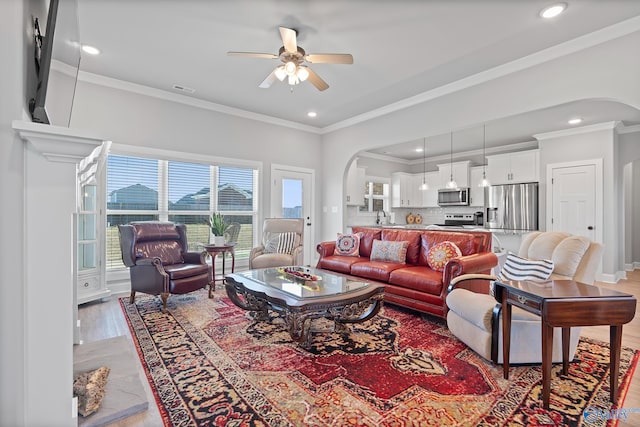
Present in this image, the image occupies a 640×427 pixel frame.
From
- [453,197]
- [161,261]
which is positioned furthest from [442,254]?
[453,197]

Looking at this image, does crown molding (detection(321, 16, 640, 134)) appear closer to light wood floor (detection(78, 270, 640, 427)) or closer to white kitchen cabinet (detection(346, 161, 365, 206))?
white kitchen cabinet (detection(346, 161, 365, 206))

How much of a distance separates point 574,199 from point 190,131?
6.83m

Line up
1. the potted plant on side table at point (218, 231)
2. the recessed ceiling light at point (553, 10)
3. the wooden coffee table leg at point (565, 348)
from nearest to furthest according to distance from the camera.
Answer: the wooden coffee table leg at point (565, 348) → the recessed ceiling light at point (553, 10) → the potted plant on side table at point (218, 231)

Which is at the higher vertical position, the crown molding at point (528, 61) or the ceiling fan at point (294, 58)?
the crown molding at point (528, 61)

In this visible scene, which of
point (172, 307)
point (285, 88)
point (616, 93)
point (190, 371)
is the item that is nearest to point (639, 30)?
point (616, 93)

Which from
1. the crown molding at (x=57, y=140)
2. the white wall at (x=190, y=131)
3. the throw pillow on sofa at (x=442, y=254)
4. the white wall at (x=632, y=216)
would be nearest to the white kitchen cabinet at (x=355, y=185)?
the white wall at (x=190, y=131)

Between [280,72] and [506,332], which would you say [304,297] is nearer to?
[506,332]

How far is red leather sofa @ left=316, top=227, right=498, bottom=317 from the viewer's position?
303cm

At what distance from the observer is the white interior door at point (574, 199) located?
5.39 metres

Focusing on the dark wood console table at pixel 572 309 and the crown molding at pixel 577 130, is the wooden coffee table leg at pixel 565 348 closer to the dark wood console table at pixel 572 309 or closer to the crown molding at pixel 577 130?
the dark wood console table at pixel 572 309

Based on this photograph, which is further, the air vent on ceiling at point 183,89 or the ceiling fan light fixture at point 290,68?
the air vent on ceiling at point 183,89

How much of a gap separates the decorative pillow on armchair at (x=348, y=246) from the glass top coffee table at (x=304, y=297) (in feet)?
4.45

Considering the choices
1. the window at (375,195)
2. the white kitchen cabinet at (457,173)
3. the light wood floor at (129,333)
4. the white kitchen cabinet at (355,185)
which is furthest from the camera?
the window at (375,195)

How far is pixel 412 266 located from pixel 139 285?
3257mm
